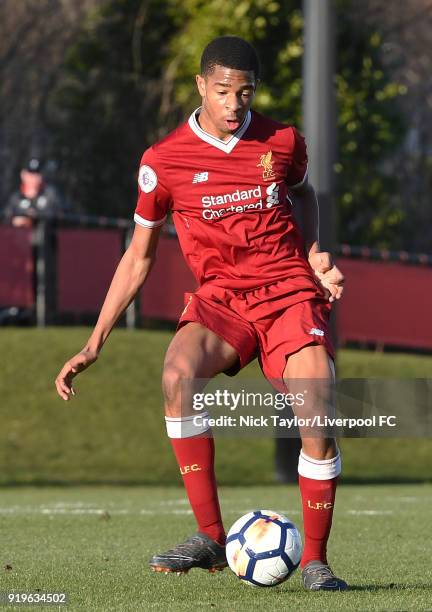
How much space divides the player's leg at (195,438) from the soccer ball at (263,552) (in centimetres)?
22

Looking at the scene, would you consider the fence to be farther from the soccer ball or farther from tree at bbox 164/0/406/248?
the soccer ball

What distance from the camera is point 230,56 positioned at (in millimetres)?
6391

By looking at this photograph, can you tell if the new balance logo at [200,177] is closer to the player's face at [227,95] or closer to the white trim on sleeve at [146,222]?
the player's face at [227,95]

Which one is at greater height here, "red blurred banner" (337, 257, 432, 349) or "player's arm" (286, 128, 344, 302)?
"player's arm" (286, 128, 344, 302)

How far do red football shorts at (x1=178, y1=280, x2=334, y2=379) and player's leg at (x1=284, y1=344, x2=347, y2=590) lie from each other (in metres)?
0.08

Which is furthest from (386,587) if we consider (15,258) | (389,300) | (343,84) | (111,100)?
(111,100)

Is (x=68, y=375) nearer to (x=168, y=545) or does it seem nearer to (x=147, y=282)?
(x=168, y=545)

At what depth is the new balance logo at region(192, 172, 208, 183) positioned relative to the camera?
666 centimetres

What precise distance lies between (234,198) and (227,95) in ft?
1.50

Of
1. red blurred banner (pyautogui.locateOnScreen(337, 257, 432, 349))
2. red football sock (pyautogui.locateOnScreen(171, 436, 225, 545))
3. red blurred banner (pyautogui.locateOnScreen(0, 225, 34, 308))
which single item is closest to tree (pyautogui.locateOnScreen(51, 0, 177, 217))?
red blurred banner (pyautogui.locateOnScreen(0, 225, 34, 308))

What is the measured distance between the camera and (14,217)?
18.7m

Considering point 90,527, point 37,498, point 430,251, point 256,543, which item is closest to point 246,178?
point 256,543

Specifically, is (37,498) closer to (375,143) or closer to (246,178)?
(246,178)

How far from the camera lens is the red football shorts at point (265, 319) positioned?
649 cm
